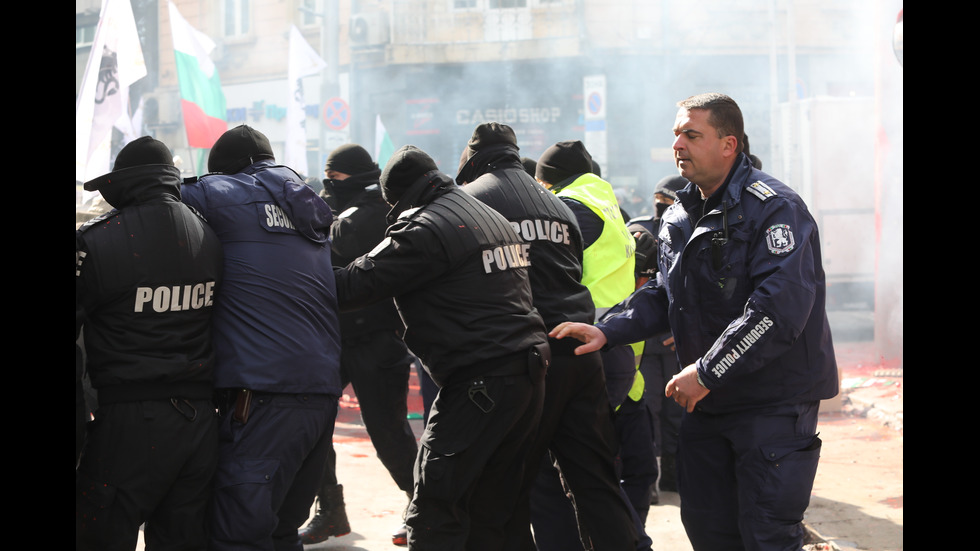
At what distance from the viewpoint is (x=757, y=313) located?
301cm

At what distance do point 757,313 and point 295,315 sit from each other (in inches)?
64.8

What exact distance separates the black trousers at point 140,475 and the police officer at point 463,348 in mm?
804

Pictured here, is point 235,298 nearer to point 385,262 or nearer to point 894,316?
point 385,262

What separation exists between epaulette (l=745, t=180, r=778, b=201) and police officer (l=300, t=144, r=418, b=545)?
243cm

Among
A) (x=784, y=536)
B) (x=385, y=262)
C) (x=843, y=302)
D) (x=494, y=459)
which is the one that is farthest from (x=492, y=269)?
(x=843, y=302)

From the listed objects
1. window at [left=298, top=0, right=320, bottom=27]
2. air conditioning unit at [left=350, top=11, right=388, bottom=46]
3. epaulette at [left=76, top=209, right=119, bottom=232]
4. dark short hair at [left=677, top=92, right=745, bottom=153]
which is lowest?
epaulette at [left=76, top=209, right=119, bottom=232]

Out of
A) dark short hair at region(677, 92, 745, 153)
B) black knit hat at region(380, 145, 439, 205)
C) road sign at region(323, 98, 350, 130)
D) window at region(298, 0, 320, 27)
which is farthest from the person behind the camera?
window at region(298, 0, 320, 27)

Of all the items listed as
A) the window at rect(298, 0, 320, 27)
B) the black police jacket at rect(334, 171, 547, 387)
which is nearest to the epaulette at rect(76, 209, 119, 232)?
the black police jacket at rect(334, 171, 547, 387)

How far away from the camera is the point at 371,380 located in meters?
5.05

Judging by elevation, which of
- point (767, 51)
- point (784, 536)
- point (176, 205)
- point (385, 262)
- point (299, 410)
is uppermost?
point (767, 51)

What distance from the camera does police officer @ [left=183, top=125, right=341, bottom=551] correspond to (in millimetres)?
3223

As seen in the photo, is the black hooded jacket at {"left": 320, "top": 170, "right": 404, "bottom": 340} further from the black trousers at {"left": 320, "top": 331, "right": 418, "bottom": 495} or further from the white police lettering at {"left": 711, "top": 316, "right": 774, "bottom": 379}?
the white police lettering at {"left": 711, "top": 316, "right": 774, "bottom": 379}

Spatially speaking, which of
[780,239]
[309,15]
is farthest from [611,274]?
[309,15]

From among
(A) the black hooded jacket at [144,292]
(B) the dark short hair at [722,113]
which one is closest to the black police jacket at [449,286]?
(A) the black hooded jacket at [144,292]
